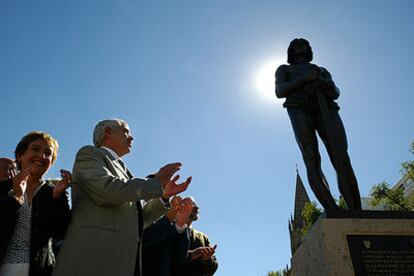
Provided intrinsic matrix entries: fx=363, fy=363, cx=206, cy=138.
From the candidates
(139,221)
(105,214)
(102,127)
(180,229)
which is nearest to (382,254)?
(180,229)

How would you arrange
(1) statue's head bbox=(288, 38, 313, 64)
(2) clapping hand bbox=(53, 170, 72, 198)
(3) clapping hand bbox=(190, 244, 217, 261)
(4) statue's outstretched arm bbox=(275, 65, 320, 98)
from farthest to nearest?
1. (1) statue's head bbox=(288, 38, 313, 64)
2. (4) statue's outstretched arm bbox=(275, 65, 320, 98)
3. (3) clapping hand bbox=(190, 244, 217, 261)
4. (2) clapping hand bbox=(53, 170, 72, 198)

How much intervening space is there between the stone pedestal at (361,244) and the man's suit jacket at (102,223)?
5.94 ft

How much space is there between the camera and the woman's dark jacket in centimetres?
209

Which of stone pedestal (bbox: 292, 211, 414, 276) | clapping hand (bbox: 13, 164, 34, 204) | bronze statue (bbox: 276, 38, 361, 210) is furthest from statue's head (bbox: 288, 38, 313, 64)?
clapping hand (bbox: 13, 164, 34, 204)

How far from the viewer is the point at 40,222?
7.48 ft

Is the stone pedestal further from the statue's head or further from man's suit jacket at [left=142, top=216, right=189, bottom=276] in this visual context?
the statue's head

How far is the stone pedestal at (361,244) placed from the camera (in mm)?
3205

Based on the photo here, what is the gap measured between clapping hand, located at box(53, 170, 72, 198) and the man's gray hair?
0.48 meters

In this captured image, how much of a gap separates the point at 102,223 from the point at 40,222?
1.30ft

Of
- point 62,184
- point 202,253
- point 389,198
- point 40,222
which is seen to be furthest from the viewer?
point 389,198

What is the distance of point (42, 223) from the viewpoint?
2277mm

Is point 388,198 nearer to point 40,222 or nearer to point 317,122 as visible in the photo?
point 317,122

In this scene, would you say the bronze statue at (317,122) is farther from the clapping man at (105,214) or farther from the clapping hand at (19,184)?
the clapping hand at (19,184)

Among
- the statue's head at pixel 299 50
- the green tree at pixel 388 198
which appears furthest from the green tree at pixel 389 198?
the statue's head at pixel 299 50
